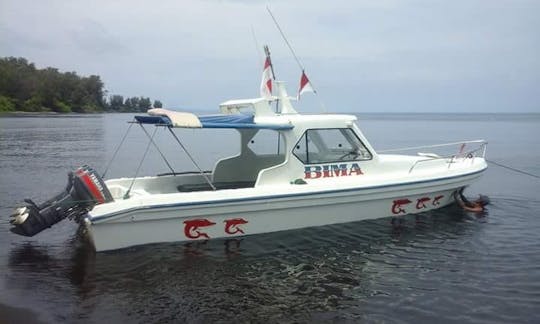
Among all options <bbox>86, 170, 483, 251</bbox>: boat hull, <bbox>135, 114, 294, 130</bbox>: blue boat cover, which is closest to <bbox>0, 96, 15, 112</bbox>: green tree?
<bbox>135, 114, 294, 130</bbox>: blue boat cover

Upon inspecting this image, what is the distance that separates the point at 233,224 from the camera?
8.87 meters

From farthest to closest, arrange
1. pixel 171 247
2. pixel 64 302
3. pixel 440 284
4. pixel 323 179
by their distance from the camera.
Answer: pixel 323 179 < pixel 171 247 < pixel 440 284 < pixel 64 302

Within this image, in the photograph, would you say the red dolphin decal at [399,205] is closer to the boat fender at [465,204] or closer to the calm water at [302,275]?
the calm water at [302,275]

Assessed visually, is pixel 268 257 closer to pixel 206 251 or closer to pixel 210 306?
pixel 206 251

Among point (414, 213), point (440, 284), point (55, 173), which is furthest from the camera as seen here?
point (55, 173)

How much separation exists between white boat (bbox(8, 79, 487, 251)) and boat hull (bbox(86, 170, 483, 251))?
17mm

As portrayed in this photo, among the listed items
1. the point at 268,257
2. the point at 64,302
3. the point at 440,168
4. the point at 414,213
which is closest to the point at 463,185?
the point at 440,168

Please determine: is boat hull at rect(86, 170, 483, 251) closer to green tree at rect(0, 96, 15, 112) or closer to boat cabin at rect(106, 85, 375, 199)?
boat cabin at rect(106, 85, 375, 199)

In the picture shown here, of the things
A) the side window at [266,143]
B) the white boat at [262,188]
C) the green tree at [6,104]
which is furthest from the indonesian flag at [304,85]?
the green tree at [6,104]

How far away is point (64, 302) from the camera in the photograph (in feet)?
21.9

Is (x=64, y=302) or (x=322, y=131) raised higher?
(x=322, y=131)

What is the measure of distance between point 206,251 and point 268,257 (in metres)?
1.08

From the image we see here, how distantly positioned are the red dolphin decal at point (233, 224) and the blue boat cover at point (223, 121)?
1653 millimetres

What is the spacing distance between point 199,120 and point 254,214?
191 centimetres
